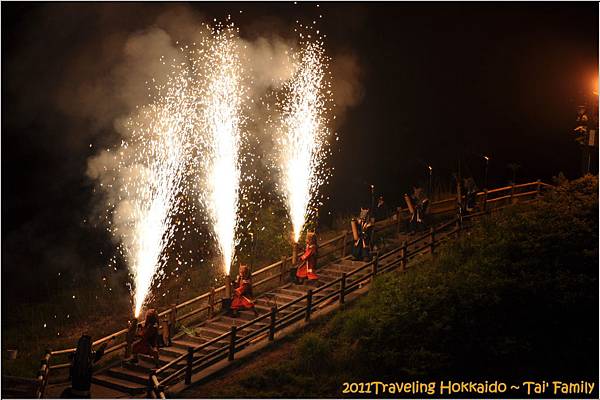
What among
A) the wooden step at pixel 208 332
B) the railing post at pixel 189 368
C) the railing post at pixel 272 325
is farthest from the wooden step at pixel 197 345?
the railing post at pixel 189 368

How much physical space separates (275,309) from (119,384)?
3.94 m

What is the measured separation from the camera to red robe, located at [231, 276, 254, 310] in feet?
73.5

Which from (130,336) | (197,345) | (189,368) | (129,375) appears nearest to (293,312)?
(197,345)

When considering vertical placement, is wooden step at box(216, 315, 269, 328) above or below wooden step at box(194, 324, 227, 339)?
above

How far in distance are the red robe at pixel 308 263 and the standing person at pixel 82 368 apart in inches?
273

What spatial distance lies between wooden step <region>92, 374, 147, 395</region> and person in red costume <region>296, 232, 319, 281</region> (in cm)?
598

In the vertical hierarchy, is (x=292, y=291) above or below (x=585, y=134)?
below

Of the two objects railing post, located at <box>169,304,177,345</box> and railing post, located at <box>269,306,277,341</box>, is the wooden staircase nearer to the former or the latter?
railing post, located at <box>169,304,177,345</box>

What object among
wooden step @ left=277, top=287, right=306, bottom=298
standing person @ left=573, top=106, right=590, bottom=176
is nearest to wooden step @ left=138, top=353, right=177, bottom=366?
wooden step @ left=277, top=287, right=306, bottom=298

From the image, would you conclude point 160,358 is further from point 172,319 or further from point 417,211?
point 417,211

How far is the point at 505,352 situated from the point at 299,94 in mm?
14933

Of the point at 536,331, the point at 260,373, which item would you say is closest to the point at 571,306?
the point at 536,331

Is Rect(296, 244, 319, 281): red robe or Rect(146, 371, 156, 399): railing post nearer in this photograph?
Rect(146, 371, 156, 399): railing post

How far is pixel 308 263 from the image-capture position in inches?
937
